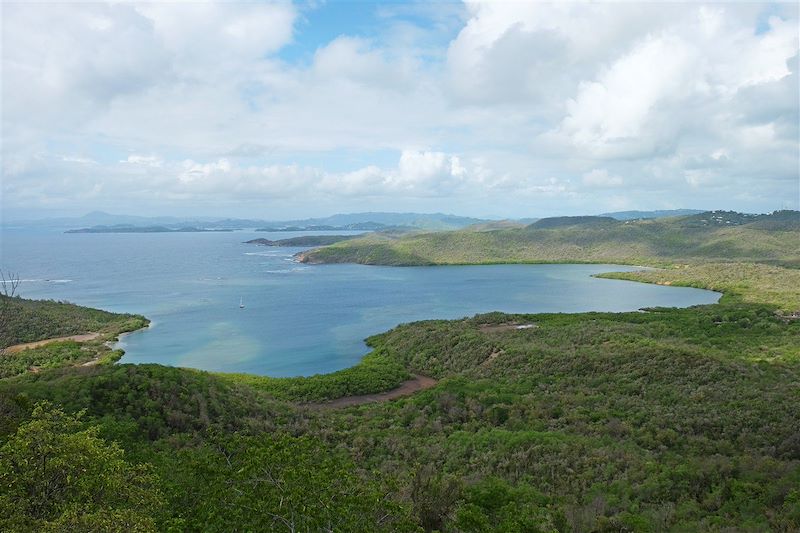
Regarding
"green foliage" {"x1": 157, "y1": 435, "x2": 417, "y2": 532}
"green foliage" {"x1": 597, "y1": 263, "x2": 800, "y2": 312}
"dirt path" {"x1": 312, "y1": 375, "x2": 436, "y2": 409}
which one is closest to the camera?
"green foliage" {"x1": 157, "y1": 435, "x2": 417, "y2": 532}

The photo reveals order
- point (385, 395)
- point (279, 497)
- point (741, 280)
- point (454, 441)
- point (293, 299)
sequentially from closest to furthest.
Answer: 1. point (279, 497)
2. point (454, 441)
3. point (385, 395)
4. point (293, 299)
5. point (741, 280)

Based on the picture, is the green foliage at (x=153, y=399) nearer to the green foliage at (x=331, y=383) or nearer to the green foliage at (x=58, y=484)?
the green foliage at (x=331, y=383)

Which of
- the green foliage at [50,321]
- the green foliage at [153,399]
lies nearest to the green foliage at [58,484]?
the green foliage at [153,399]

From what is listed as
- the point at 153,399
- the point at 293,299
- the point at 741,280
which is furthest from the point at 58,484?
the point at 741,280

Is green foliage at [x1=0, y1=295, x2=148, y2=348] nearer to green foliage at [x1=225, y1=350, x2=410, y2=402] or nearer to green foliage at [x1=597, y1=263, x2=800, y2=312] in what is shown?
green foliage at [x1=225, y1=350, x2=410, y2=402]

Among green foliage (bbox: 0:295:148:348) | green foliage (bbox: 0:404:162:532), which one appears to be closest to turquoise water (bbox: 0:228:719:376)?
green foliage (bbox: 0:295:148:348)

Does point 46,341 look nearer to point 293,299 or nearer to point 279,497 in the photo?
point 293,299
